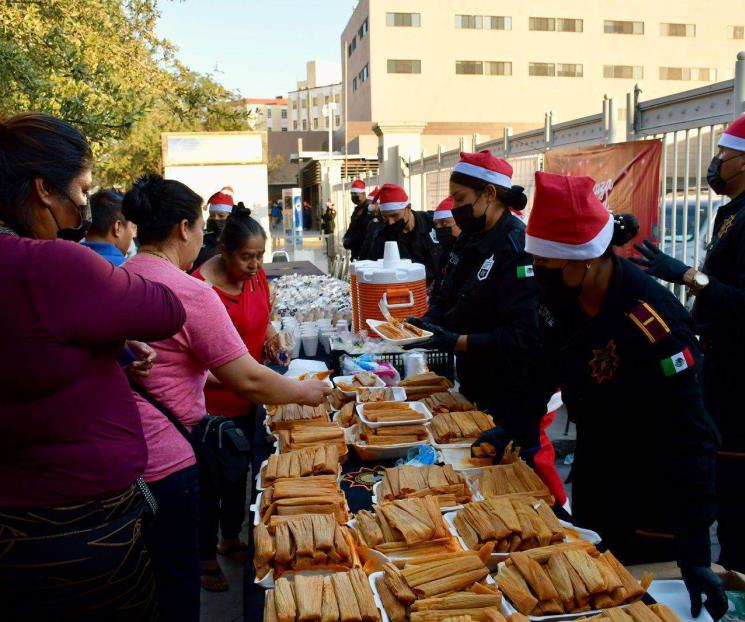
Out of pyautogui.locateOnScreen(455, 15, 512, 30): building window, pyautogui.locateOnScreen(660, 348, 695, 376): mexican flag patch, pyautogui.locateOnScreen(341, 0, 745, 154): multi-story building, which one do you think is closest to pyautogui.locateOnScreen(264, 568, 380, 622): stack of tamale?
pyautogui.locateOnScreen(660, 348, 695, 376): mexican flag patch

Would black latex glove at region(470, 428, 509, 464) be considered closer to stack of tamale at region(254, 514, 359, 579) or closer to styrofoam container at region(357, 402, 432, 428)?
styrofoam container at region(357, 402, 432, 428)

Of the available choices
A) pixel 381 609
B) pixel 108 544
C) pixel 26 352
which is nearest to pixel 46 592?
pixel 108 544

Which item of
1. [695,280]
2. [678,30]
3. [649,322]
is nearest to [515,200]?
[695,280]

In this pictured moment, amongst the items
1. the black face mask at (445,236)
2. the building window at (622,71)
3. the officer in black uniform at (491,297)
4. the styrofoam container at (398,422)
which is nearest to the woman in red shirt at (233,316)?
the styrofoam container at (398,422)

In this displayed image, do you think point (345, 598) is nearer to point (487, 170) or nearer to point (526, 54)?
point (487, 170)

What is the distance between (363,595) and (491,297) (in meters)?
1.88

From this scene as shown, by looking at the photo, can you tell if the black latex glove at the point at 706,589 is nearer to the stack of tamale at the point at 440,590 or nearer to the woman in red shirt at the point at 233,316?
the stack of tamale at the point at 440,590

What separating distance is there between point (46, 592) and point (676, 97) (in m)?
5.40

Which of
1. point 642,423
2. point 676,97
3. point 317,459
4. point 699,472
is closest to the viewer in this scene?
point 699,472

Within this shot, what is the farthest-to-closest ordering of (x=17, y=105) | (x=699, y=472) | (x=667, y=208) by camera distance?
(x=17, y=105) → (x=667, y=208) → (x=699, y=472)

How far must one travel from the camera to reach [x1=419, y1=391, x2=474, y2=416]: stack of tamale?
3.28 m

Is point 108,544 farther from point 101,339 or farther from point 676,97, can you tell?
point 676,97

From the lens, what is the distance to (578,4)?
47.1 metres

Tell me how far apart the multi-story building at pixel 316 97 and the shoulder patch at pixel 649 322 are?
84.9 metres
